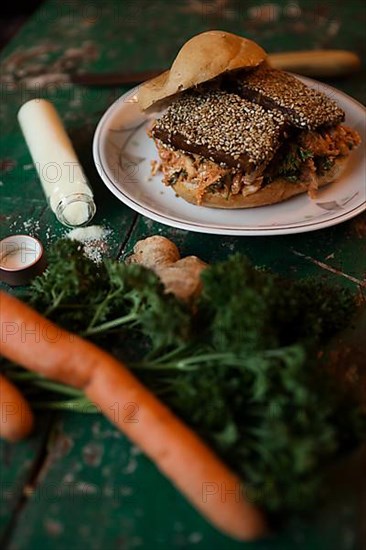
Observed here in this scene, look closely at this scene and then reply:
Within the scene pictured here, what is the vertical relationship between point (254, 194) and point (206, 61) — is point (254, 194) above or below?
below

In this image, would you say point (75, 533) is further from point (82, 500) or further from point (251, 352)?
point (251, 352)

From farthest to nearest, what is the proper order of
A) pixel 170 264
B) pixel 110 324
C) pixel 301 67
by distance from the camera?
pixel 301 67
pixel 170 264
pixel 110 324

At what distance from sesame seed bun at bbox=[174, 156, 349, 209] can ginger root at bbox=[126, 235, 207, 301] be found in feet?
0.56

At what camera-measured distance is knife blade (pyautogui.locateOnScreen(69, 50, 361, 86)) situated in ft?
7.84

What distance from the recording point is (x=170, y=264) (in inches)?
63.0

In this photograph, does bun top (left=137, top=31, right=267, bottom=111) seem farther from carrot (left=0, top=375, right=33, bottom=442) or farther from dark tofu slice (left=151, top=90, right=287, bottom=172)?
carrot (left=0, top=375, right=33, bottom=442)

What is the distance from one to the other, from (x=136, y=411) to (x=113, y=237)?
758mm

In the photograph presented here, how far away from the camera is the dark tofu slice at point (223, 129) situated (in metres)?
1.71

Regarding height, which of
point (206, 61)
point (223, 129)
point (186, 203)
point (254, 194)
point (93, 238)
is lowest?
point (93, 238)

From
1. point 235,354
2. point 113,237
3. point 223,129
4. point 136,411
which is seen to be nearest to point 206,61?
point 223,129

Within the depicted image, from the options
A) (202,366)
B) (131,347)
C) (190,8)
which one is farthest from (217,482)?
(190,8)

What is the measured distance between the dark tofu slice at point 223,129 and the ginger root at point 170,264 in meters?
0.28

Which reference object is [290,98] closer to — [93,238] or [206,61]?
[206,61]

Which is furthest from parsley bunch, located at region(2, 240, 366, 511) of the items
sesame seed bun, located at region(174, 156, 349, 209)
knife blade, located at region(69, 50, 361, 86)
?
knife blade, located at region(69, 50, 361, 86)
